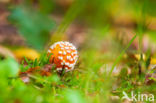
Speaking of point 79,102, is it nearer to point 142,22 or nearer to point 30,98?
point 30,98

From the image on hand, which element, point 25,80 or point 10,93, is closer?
point 10,93

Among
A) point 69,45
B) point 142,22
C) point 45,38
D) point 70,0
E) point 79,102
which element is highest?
point 70,0

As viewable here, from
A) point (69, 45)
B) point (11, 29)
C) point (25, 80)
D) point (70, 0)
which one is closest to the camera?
point (25, 80)

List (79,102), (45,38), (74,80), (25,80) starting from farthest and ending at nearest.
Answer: (45,38) < (74,80) < (25,80) < (79,102)

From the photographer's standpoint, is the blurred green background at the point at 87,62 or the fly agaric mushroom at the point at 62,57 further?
the fly agaric mushroom at the point at 62,57

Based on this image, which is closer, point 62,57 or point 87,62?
→ point 87,62

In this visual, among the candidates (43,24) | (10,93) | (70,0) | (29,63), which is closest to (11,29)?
(43,24)

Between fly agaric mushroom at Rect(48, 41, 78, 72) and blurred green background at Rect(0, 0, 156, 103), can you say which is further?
fly agaric mushroom at Rect(48, 41, 78, 72)

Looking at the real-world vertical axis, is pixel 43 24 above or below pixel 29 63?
above
